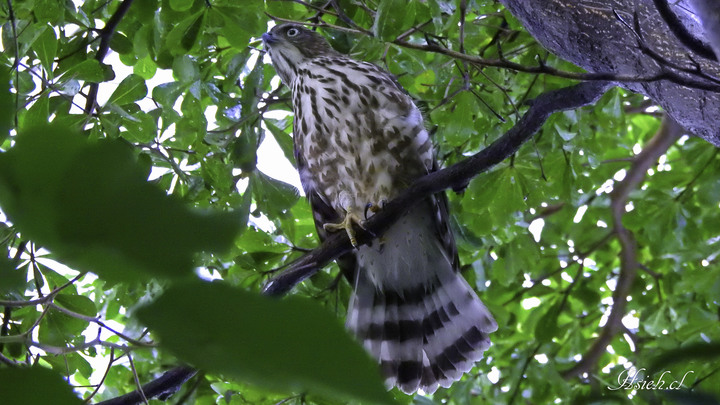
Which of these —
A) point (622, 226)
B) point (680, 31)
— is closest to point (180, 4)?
point (680, 31)

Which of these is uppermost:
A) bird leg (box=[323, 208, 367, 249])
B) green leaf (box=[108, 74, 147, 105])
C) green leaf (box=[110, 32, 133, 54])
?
green leaf (box=[110, 32, 133, 54])

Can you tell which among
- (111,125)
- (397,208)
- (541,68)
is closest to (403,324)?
(397,208)

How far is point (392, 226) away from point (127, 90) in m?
1.25

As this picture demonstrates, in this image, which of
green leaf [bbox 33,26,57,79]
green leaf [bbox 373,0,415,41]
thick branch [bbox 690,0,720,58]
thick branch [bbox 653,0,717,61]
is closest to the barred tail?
green leaf [bbox 373,0,415,41]

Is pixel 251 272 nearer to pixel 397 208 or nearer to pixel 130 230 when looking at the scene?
pixel 397 208

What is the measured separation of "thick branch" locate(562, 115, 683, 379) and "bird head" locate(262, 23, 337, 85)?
6.54 feet

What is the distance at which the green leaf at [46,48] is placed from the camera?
285 centimetres

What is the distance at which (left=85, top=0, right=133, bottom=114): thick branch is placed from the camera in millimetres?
3203

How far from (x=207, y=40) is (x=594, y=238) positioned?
9.22 feet

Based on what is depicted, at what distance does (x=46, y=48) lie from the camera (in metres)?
2.85

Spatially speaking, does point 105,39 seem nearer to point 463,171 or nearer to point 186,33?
point 186,33

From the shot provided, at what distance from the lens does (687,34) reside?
59.0 inches

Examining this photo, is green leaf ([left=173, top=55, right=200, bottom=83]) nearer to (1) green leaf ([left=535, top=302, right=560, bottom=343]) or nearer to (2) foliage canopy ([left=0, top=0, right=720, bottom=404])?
(2) foliage canopy ([left=0, top=0, right=720, bottom=404])

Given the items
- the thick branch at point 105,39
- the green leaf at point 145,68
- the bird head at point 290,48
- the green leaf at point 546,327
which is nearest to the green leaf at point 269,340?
the thick branch at point 105,39
